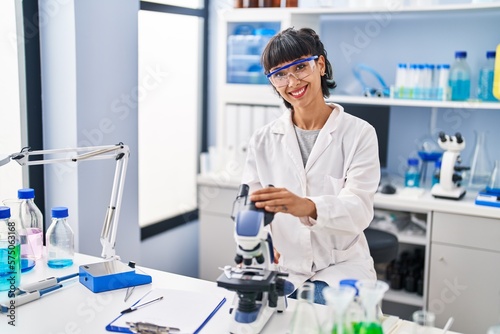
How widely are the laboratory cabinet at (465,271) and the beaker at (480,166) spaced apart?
0.42 meters

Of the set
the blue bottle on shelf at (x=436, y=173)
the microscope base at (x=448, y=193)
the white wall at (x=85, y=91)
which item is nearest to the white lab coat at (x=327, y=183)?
the white wall at (x=85, y=91)

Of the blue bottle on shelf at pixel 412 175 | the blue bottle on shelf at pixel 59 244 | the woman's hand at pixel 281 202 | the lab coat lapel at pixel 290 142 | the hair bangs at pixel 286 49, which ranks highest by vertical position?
the hair bangs at pixel 286 49

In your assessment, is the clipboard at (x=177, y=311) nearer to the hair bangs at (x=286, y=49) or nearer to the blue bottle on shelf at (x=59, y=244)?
the blue bottle on shelf at (x=59, y=244)

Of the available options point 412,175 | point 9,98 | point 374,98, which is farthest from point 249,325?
point 374,98

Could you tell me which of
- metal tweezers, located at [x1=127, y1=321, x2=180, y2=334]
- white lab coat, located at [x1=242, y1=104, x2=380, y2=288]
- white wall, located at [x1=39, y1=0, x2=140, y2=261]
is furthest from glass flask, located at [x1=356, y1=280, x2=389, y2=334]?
white wall, located at [x1=39, y1=0, x2=140, y2=261]

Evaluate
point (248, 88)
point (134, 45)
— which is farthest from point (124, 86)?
point (248, 88)

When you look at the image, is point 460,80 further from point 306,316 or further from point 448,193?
point 306,316

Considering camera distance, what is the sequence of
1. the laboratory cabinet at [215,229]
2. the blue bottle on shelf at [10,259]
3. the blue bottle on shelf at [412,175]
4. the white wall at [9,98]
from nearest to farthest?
the blue bottle on shelf at [10,259]
the white wall at [9,98]
the blue bottle on shelf at [412,175]
the laboratory cabinet at [215,229]

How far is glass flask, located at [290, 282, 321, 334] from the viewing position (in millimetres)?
1335

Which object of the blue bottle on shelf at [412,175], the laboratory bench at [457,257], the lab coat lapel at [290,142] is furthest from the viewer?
the blue bottle on shelf at [412,175]

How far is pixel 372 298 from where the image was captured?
1.29 meters

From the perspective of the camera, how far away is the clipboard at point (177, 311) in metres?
1.55

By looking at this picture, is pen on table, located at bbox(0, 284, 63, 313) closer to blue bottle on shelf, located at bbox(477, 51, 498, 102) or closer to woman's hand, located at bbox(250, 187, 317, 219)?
woman's hand, located at bbox(250, 187, 317, 219)

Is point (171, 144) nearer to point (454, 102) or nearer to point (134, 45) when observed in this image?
point (134, 45)
